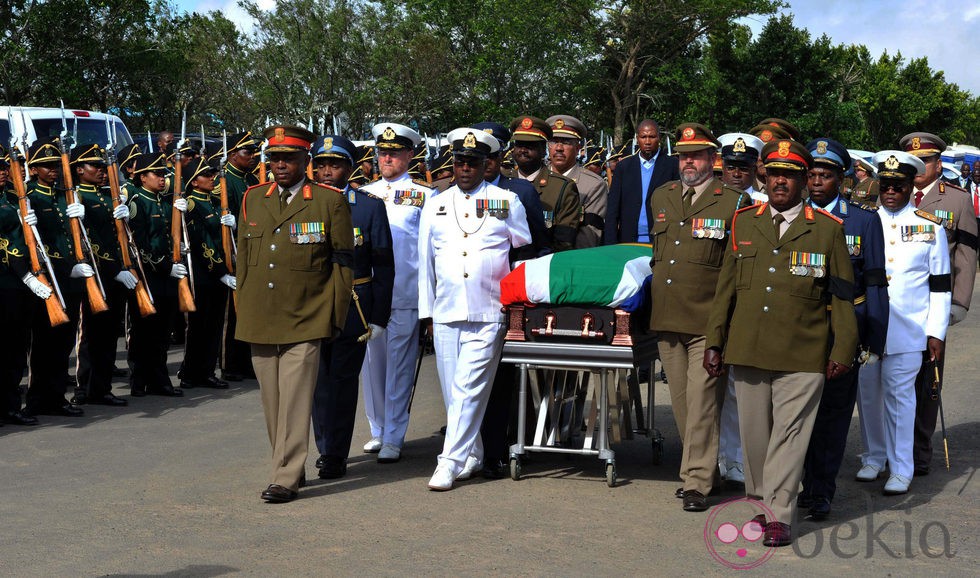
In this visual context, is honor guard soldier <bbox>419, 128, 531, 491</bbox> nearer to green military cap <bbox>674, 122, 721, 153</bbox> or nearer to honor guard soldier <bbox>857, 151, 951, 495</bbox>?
green military cap <bbox>674, 122, 721, 153</bbox>

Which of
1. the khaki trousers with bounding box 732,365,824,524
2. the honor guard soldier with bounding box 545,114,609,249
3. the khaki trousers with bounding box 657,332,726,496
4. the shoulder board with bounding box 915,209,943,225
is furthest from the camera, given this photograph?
the honor guard soldier with bounding box 545,114,609,249

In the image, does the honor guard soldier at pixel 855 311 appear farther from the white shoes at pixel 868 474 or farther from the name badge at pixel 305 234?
the name badge at pixel 305 234

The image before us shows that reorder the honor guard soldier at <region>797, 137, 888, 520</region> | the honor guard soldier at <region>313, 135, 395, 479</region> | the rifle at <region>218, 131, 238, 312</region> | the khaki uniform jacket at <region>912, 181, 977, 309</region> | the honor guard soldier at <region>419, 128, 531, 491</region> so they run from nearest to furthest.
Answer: the honor guard soldier at <region>797, 137, 888, 520</region> < the honor guard soldier at <region>419, 128, 531, 491</region> < the honor guard soldier at <region>313, 135, 395, 479</region> < the khaki uniform jacket at <region>912, 181, 977, 309</region> < the rifle at <region>218, 131, 238, 312</region>

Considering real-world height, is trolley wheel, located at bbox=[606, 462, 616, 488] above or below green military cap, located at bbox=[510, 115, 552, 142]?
below

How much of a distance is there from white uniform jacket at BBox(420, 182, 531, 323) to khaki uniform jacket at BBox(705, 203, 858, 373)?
5.81 feet

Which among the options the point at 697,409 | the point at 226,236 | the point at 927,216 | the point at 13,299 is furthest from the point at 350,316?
the point at 226,236

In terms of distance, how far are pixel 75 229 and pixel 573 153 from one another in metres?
4.16

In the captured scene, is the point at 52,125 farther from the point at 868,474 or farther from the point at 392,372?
the point at 868,474

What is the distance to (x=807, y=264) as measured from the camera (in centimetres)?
682

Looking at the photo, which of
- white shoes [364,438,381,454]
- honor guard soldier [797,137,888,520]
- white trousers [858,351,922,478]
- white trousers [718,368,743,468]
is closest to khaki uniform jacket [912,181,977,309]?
white trousers [858,351,922,478]

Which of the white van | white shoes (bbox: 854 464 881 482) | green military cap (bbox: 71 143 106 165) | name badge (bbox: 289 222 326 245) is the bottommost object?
white shoes (bbox: 854 464 881 482)

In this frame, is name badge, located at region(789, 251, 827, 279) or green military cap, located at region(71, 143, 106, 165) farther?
green military cap, located at region(71, 143, 106, 165)

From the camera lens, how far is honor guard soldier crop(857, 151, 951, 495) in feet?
27.1

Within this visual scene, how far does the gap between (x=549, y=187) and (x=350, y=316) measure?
180 cm
